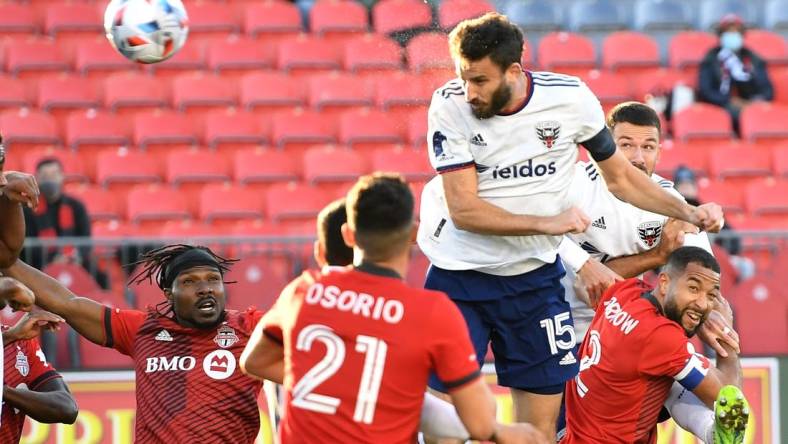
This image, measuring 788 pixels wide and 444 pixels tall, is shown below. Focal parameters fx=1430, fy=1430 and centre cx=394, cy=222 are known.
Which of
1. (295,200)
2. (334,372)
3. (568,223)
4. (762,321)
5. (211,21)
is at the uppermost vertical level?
(211,21)

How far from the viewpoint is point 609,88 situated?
1424cm

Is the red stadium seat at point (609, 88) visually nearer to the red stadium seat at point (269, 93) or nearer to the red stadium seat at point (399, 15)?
the red stadium seat at point (399, 15)

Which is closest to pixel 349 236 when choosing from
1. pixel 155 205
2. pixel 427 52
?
pixel 155 205

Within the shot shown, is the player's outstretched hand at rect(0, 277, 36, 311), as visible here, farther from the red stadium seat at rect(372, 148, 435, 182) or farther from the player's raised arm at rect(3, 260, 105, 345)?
the red stadium seat at rect(372, 148, 435, 182)

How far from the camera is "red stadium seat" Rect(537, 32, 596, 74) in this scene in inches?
581

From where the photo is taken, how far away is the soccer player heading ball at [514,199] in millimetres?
5590

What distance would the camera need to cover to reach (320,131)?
13.8m

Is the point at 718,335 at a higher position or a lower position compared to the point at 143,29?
lower

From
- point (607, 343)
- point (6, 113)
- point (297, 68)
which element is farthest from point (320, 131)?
point (607, 343)

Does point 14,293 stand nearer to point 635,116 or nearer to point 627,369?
point 627,369

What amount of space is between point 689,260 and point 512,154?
96 centimetres

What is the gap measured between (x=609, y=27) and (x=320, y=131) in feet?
13.0

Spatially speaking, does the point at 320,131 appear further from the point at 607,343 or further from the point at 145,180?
the point at 607,343

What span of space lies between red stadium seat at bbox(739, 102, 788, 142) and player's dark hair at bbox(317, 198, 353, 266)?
9.63 metres
